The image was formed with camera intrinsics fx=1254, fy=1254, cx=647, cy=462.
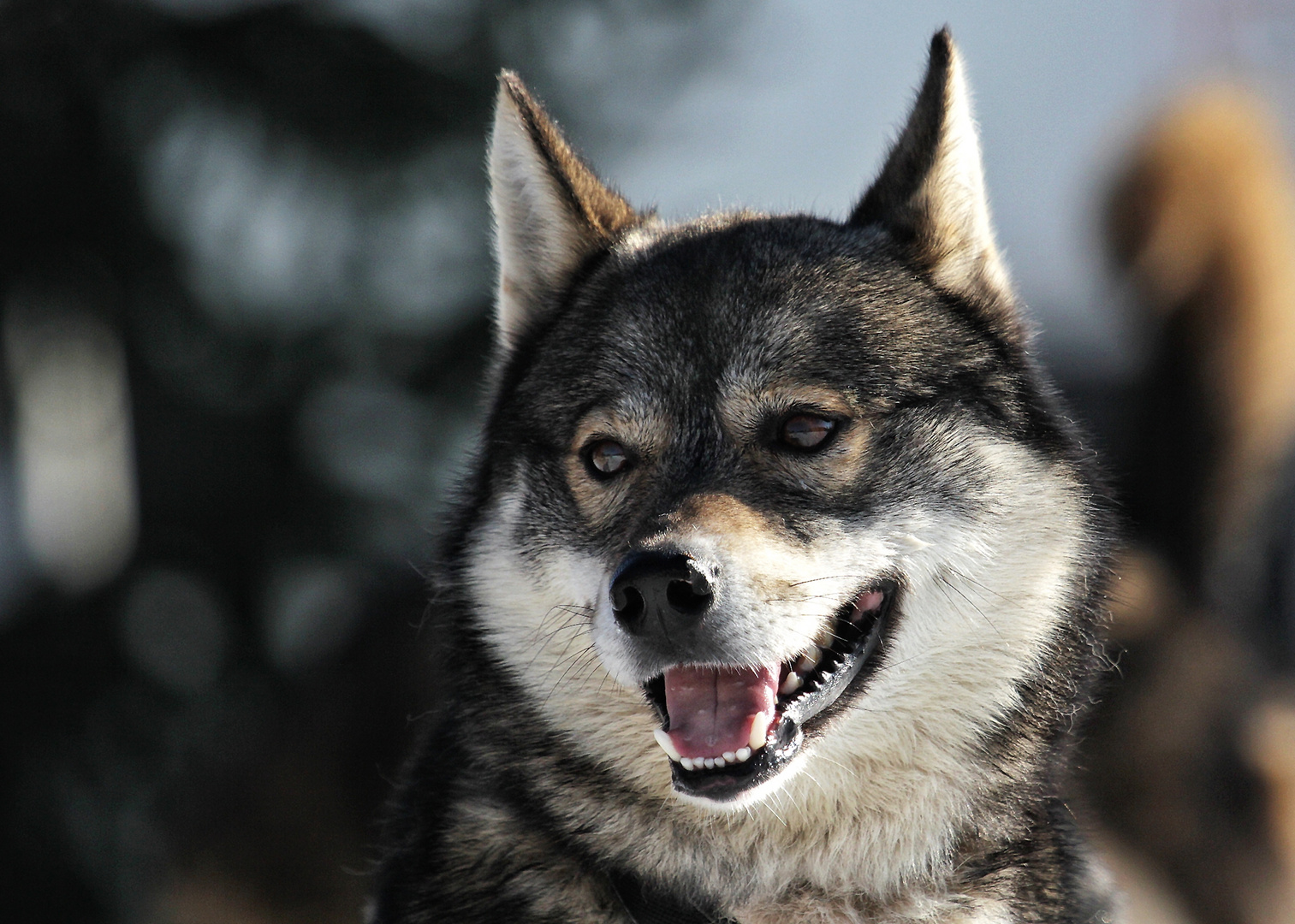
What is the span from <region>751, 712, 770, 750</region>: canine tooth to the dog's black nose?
0.23 metres

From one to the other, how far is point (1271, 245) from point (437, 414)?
4.70 meters

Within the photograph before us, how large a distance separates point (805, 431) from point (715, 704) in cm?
60

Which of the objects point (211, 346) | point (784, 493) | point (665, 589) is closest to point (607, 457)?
point (784, 493)

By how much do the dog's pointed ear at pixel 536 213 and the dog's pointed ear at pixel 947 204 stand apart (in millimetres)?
714

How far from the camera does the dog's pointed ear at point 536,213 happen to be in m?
2.92

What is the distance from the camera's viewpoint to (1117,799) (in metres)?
5.00

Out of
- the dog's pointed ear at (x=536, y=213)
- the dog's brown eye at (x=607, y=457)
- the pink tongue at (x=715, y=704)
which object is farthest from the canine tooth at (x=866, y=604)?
the dog's pointed ear at (x=536, y=213)

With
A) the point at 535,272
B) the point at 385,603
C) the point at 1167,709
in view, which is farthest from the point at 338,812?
the point at 1167,709

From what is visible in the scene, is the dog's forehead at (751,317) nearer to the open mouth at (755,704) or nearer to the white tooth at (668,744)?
the open mouth at (755,704)

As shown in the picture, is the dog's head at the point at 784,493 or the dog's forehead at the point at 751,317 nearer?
the dog's head at the point at 784,493

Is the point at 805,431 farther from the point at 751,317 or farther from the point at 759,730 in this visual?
the point at 759,730

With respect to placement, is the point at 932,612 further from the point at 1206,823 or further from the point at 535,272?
the point at 1206,823

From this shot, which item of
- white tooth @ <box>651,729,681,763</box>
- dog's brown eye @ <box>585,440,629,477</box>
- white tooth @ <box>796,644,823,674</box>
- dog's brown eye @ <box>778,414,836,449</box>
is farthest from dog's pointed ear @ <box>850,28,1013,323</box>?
white tooth @ <box>651,729,681,763</box>

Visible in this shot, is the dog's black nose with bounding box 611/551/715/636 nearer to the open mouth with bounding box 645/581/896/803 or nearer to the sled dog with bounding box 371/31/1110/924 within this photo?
the sled dog with bounding box 371/31/1110/924
